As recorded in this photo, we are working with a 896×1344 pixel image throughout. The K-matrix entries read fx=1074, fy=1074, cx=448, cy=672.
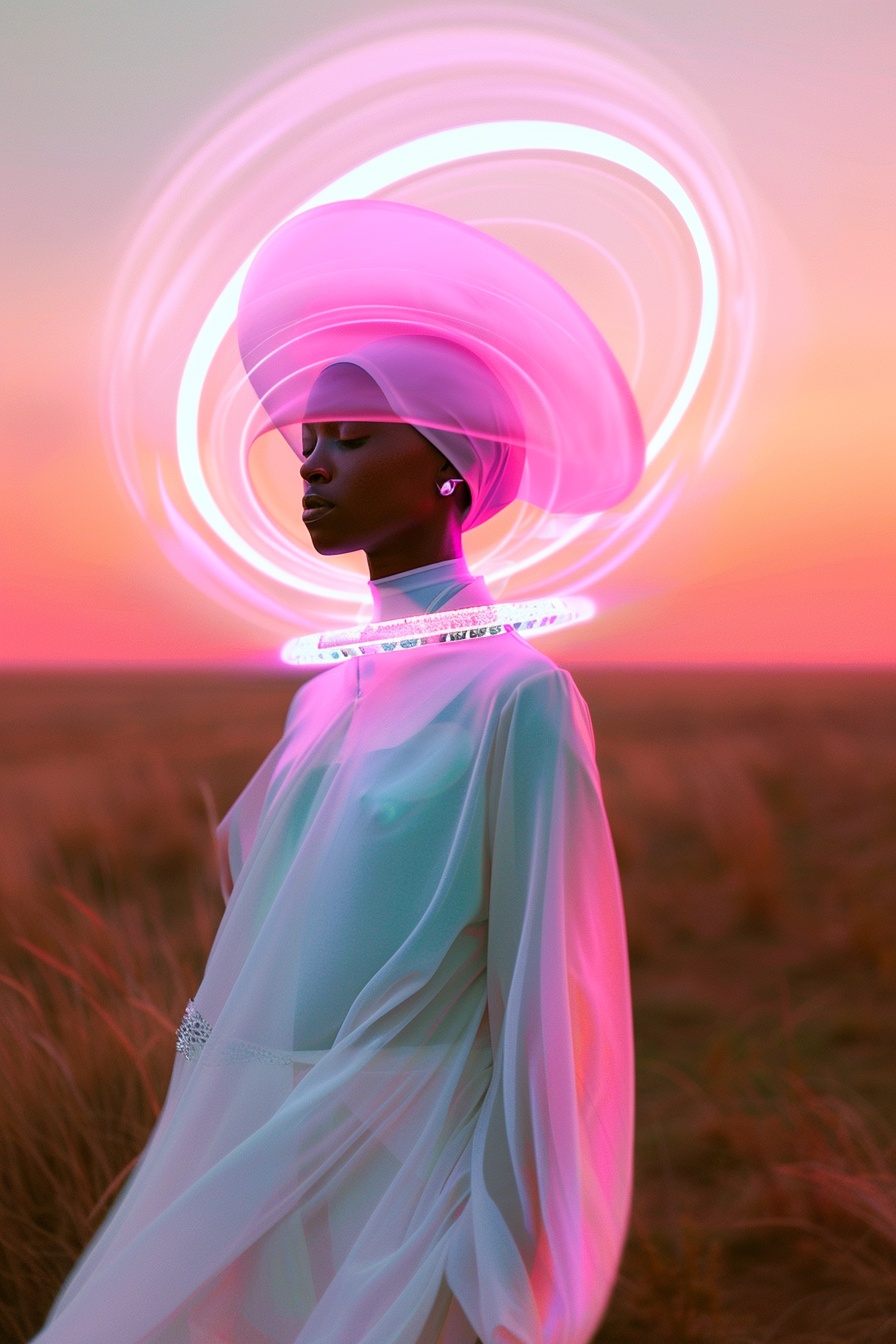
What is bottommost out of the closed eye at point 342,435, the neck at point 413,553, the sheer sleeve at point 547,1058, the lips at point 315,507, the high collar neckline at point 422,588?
the sheer sleeve at point 547,1058

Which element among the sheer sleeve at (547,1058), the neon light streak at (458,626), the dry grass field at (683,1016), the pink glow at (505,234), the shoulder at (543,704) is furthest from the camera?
the dry grass field at (683,1016)

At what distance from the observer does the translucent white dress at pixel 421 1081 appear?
1549 millimetres

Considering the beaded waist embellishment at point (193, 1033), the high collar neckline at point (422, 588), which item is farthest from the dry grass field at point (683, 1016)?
the high collar neckline at point (422, 588)

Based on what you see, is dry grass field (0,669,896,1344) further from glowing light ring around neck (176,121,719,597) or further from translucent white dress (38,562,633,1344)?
glowing light ring around neck (176,121,719,597)

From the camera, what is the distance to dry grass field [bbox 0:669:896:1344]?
3.64 metres

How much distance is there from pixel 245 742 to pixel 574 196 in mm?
30108

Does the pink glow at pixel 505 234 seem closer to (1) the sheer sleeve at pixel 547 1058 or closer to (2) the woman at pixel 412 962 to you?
(2) the woman at pixel 412 962

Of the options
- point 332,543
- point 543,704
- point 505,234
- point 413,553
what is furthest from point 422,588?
point 505,234

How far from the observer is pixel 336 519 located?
1.90 meters

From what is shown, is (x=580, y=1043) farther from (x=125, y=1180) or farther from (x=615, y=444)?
(x=125, y=1180)

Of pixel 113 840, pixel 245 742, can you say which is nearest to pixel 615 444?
pixel 113 840

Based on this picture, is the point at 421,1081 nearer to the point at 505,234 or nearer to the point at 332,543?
the point at 332,543

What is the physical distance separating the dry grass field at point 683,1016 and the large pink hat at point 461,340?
1775 mm

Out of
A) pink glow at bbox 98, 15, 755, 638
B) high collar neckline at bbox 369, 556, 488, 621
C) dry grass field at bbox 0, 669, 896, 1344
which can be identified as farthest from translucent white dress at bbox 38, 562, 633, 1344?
dry grass field at bbox 0, 669, 896, 1344
